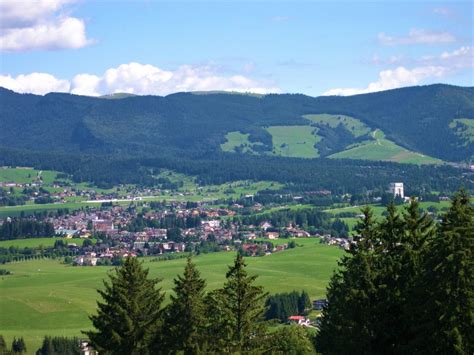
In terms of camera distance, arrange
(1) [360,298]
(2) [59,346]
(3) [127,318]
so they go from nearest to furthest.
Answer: (1) [360,298], (3) [127,318], (2) [59,346]

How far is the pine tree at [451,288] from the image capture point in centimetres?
2800

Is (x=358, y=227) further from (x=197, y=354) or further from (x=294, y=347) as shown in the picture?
(x=294, y=347)

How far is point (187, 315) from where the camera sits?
35406 millimetres

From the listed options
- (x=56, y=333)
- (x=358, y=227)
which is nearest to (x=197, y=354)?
(x=358, y=227)

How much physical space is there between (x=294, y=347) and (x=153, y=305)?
17.9 metres

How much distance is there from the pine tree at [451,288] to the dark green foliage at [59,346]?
4714 centimetres

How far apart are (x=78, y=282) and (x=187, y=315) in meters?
83.1

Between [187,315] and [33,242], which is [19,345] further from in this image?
[33,242]

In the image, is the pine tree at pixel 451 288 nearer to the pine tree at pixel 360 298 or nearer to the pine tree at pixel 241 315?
the pine tree at pixel 360 298

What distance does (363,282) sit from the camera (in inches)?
1278

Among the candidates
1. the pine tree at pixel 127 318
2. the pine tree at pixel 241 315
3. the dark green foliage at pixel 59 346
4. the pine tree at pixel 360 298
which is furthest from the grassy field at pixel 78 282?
the pine tree at pixel 360 298

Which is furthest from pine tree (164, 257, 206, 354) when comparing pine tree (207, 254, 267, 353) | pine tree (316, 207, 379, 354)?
pine tree (316, 207, 379, 354)

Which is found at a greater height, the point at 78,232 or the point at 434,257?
the point at 434,257

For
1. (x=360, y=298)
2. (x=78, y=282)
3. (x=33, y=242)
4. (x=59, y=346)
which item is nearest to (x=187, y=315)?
(x=360, y=298)
